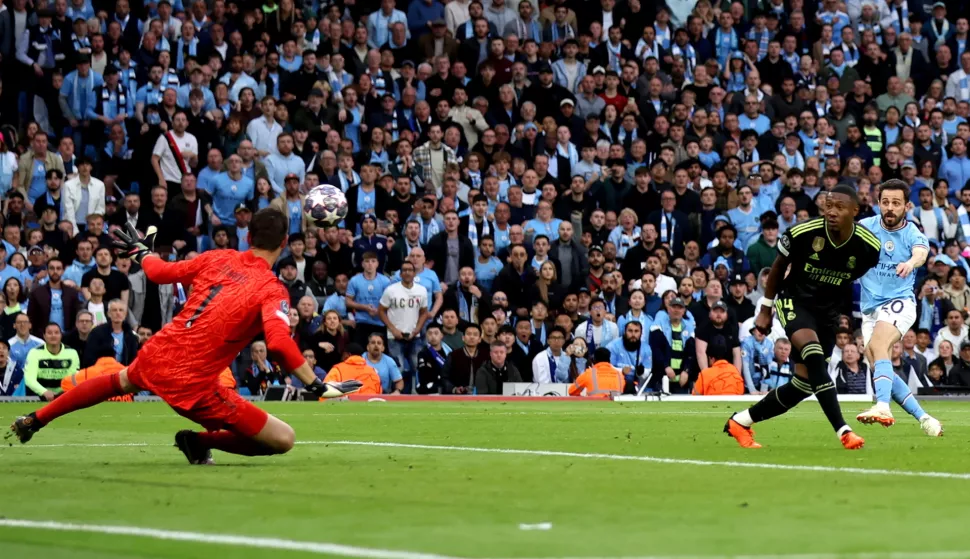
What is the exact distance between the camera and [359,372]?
23.1 meters

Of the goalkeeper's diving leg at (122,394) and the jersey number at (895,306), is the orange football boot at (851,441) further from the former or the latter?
the goalkeeper's diving leg at (122,394)

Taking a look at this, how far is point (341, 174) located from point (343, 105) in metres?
1.69

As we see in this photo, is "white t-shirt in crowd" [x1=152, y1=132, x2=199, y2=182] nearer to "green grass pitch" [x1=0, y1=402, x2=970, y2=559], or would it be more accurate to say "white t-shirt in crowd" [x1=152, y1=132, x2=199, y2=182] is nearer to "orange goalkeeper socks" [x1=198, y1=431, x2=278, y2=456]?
"green grass pitch" [x1=0, y1=402, x2=970, y2=559]

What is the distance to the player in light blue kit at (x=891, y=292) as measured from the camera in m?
13.7

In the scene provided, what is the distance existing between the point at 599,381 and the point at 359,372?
12.4 feet

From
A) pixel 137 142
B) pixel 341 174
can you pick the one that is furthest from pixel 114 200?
pixel 341 174

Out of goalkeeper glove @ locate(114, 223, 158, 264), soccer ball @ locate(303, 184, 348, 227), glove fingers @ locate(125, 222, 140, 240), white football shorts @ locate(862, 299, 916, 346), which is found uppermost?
soccer ball @ locate(303, 184, 348, 227)

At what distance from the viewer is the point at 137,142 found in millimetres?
24703

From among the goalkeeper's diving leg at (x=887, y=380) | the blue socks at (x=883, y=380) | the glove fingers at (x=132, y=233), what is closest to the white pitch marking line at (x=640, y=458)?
the glove fingers at (x=132, y=233)

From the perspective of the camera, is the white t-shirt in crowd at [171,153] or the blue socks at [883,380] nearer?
the blue socks at [883,380]

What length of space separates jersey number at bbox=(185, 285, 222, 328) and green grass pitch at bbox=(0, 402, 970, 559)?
94 centimetres

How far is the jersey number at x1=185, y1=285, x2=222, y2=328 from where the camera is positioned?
1015 cm

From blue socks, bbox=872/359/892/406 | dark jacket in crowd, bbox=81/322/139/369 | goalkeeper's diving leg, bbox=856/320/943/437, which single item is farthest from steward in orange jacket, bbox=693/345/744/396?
blue socks, bbox=872/359/892/406

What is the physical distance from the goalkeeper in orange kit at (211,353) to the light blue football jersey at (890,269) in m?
6.31
